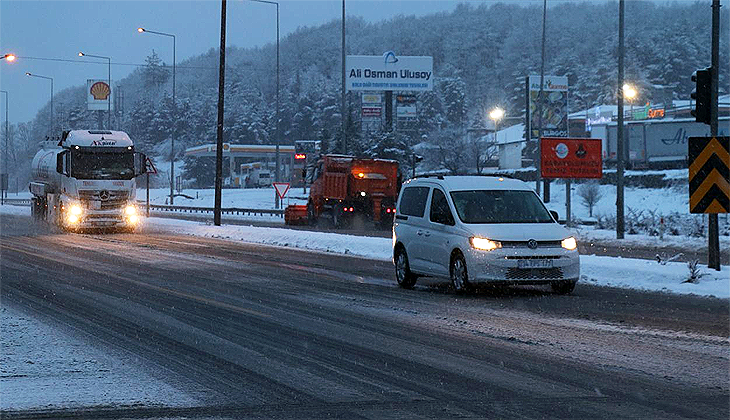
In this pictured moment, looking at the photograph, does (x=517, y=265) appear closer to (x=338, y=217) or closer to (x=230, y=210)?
(x=338, y=217)

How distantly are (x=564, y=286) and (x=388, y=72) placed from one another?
7971 centimetres

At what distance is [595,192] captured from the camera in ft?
200

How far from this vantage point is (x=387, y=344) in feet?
33.4

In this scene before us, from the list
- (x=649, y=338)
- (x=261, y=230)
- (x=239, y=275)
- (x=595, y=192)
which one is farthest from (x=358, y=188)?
(x=649, y=338)

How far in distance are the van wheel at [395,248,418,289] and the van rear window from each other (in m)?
0.70

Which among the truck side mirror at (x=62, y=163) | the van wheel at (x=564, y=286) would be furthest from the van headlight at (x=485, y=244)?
the truck side mirror at (x=62, y=163)

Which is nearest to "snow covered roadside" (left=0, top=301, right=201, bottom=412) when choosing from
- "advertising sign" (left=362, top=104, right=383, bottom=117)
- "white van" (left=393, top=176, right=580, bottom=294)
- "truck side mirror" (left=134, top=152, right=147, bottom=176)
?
"white van" (left=393, top=176, right=580, bottom=294)

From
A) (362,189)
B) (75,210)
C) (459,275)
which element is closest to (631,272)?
(459,275)

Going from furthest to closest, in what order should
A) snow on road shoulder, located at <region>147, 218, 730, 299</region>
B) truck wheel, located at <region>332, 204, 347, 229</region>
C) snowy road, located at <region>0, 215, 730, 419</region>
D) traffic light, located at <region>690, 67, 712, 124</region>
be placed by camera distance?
1. truck wheel, located at <region>332, 204, 347, 229</region>
2. traffic light, located at <region>690, 67, 712, 124</region>
3. snow on road shoulder, located at <region>147, 218, 730, 299</region>
4. snowy road, located at <region>0, 215, 730, 419</region>

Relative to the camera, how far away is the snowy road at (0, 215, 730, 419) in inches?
287

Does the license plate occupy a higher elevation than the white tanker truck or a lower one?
lower

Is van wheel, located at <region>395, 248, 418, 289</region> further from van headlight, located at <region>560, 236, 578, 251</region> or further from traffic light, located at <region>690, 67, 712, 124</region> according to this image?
traffic light, located at <region>690, 67, 712, 124</region>

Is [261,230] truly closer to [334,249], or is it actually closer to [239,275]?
[334,249]

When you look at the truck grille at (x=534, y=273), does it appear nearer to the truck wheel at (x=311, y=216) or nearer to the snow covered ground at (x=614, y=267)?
the snow covered ground at (x=614, y=267)
